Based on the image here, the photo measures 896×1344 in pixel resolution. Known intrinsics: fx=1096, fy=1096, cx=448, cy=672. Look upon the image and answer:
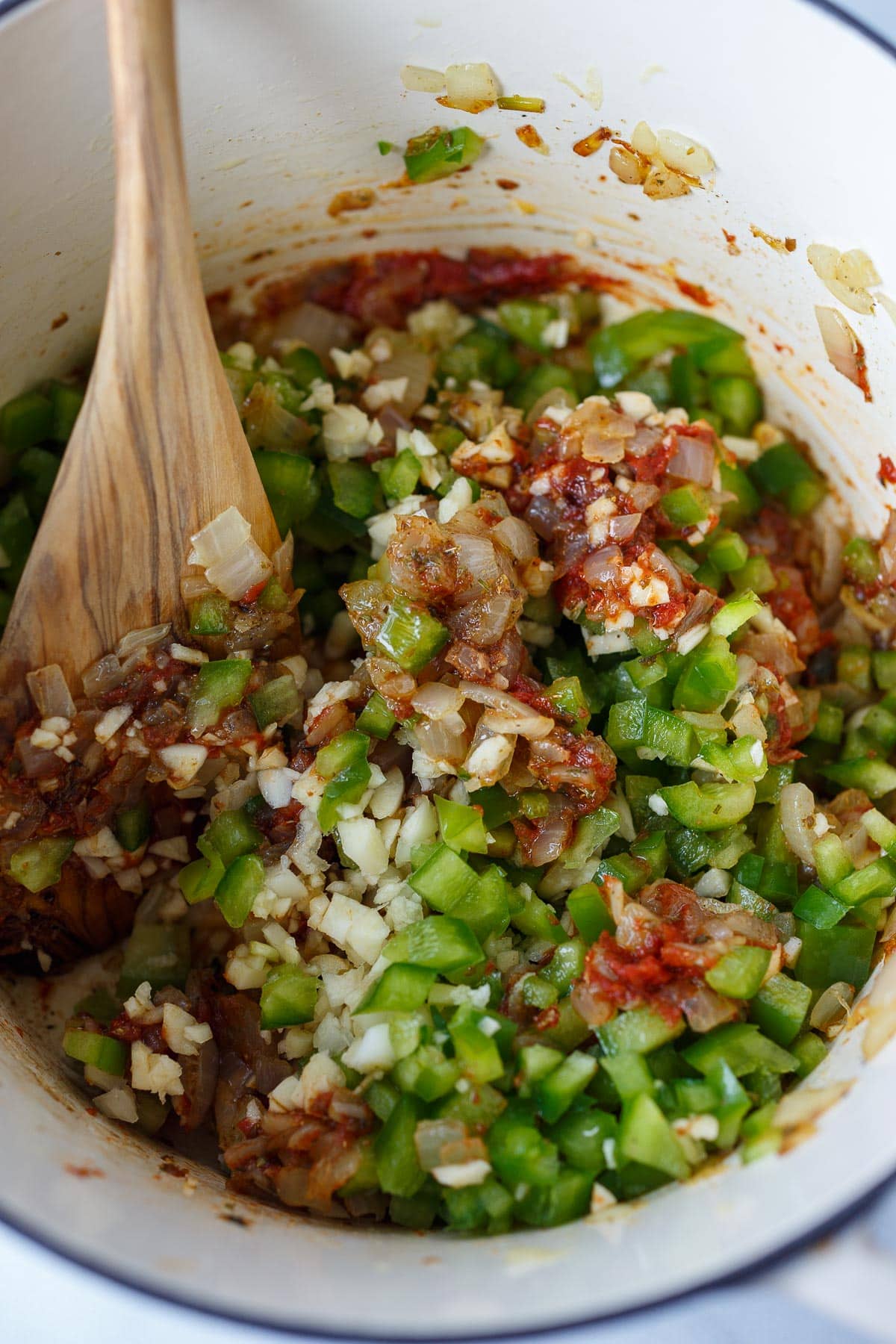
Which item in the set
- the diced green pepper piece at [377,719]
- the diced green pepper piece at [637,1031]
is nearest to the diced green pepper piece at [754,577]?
the diced green pepper piece at [377,719]

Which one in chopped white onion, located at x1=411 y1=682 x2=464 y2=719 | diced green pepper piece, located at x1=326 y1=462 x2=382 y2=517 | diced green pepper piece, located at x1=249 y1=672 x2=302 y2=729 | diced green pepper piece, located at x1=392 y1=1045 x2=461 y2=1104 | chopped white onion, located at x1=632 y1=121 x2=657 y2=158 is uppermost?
chopped white onion, located at x1=632 y1=121 x2=657 y2=158

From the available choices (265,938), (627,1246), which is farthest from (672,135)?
(627,1246)

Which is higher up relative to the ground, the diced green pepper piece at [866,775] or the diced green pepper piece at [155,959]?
the diced green pepper piece at [155,959]

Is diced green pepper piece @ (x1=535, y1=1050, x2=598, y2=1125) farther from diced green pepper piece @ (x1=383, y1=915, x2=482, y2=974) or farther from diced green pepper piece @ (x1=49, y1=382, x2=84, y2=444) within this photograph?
→ diced green pepper piece @ (x1=49, y1=382, x2=84, y2=444)

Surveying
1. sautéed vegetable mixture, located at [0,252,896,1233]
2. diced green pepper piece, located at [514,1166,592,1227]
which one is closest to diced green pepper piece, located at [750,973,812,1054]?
sautéed vegetable mixture, located at [0,252,896,1233]

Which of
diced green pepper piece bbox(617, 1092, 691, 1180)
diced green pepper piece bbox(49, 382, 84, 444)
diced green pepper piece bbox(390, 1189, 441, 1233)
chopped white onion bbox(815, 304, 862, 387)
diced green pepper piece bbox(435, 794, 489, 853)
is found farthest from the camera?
diced green pepper piece bbox(49, 382, 84, 444)

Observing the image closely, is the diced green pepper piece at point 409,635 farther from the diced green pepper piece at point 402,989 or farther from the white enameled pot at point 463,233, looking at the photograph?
the white enameled pot at point 463,233

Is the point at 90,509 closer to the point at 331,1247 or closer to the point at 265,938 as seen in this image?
the point at 265,938
